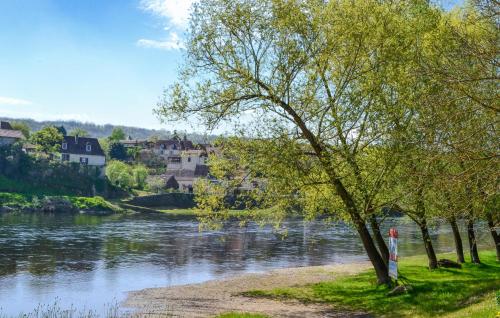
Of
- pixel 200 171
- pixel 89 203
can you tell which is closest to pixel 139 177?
pixel 200 171

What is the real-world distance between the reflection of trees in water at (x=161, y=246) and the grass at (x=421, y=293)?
3.17 metres

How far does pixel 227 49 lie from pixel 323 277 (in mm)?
17196

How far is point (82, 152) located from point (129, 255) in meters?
110

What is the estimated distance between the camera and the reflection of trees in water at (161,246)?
4119 centimetres

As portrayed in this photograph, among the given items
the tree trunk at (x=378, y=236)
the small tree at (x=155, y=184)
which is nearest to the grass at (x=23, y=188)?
the small tree at (x=155, y=184)

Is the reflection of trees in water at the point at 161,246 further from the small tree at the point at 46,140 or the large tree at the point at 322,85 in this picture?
the small tree at the point at 46,140

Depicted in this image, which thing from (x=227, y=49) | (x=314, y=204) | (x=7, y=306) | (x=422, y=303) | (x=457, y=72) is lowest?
(x=7, y=306)

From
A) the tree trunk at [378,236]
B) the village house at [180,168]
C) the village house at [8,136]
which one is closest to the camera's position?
the tree trunk at [378,236]

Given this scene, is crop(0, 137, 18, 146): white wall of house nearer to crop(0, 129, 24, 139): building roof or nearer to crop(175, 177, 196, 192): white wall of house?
crop(0, 129, 24, 139): building roof

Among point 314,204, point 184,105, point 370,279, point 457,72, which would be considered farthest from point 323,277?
point 457,72

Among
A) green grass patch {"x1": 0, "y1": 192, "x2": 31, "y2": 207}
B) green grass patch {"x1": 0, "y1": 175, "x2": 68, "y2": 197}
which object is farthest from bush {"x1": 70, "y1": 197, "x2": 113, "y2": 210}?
green grass patch {"x1": 0, "y1": 192, "x2": 31, "y2": 207}

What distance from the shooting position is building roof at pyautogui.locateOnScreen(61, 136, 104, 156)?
14860 centimetres

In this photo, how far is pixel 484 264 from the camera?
32688mm

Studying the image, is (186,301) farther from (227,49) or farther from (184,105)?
(227,49)
